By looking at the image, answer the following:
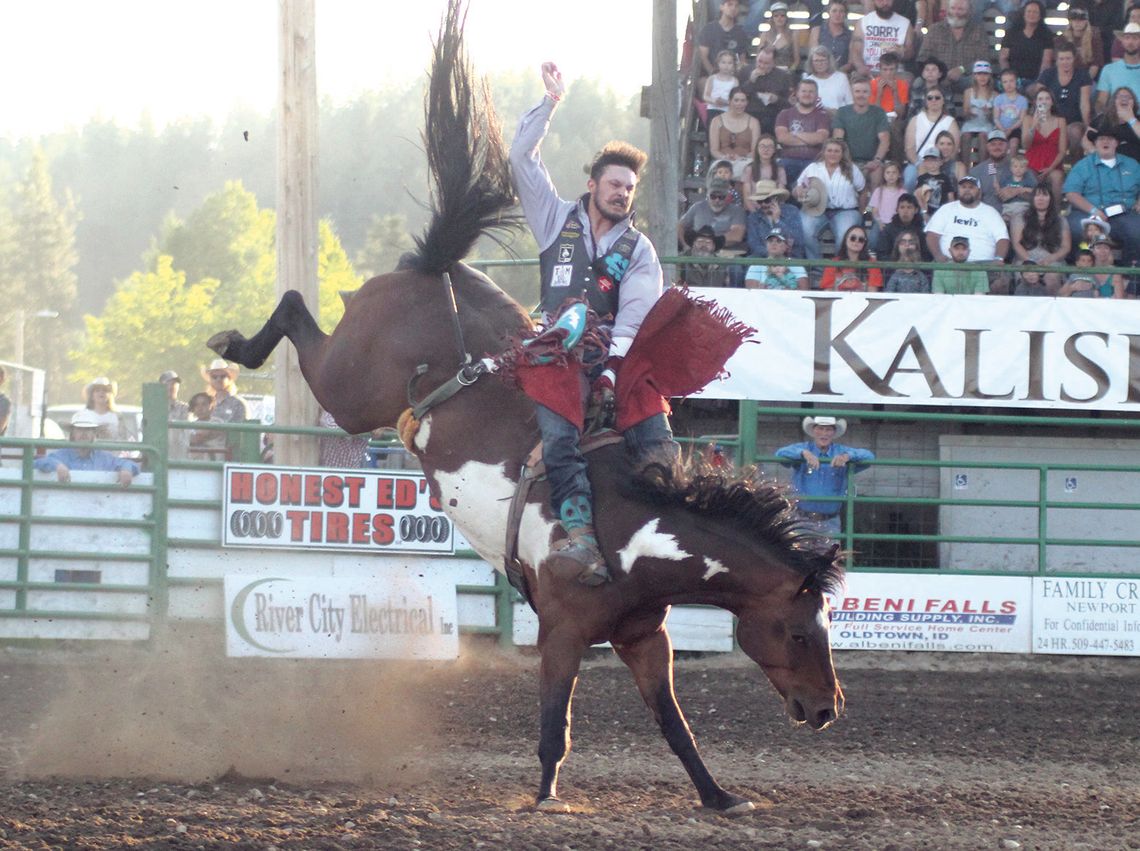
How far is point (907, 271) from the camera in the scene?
1056cm

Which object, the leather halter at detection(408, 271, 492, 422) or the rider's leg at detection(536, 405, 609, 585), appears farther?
the leather halter at detection(408, 271, 492, 422)

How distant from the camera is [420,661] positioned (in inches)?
355

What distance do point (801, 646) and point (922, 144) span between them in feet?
26.1

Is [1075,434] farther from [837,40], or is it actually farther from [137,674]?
[137,674]

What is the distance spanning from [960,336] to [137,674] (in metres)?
6.05

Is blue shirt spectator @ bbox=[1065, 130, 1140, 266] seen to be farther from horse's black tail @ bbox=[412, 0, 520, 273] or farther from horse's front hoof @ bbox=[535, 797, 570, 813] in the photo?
horse's front hoof @ bbox=[535, 797, 570, 813]

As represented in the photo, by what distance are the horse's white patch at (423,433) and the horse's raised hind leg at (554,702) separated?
941 mm

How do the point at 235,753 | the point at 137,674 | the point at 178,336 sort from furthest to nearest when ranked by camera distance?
the point at 178,336
the point at 137,674
the point at 235,753

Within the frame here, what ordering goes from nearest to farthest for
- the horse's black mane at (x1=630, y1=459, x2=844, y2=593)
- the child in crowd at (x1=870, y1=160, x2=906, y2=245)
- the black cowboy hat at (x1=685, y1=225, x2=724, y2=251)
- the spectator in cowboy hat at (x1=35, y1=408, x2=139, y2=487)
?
the horse's black mane at (x1=630, y1=459, x2=844, y2=593), the spectator in cowboy hat at (x1=35, y1=408, x2=139, y2=487), the black cowboy hat at (x1=685, y1=225, x2=724, y2=251), the child in crowd at (x1=870, y1=160, x2=906, y2=245)

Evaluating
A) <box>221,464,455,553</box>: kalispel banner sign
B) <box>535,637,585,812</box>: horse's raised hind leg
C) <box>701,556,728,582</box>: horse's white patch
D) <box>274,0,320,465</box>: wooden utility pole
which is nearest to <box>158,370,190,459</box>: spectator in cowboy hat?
<box>221,464,455,553</box>: kalispel banner sign

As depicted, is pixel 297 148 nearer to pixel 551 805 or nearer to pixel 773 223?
pixel 773 223

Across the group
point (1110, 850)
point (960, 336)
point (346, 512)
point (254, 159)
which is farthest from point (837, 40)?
point (254, 159)

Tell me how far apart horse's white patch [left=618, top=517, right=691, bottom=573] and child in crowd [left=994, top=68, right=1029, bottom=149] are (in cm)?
843

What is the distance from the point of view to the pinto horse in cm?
494
